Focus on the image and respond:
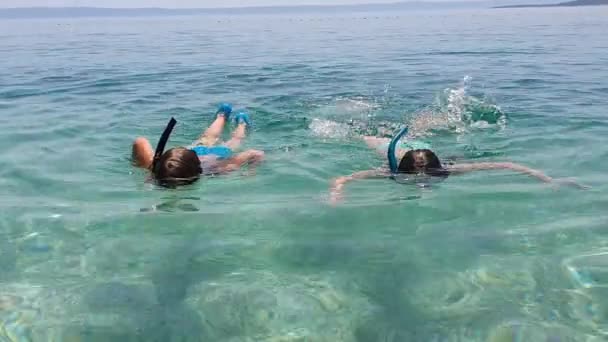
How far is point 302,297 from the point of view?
309 centimetres

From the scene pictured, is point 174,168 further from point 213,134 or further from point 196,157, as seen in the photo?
point 213,134

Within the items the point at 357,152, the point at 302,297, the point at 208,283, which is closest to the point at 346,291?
the point at 302,297

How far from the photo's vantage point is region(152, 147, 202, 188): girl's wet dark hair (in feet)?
15.6

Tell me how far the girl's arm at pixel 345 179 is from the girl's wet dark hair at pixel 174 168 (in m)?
1.23

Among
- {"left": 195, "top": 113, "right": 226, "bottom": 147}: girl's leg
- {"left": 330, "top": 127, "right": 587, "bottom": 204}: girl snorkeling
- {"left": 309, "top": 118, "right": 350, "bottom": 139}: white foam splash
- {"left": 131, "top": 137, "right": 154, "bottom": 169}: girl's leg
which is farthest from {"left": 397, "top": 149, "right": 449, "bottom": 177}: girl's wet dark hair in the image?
{"left": 195, "top": 113, "right": 226, "bottom": 147}: girl's leg

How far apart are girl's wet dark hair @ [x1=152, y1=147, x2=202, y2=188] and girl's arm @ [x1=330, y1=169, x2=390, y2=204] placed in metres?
1.23

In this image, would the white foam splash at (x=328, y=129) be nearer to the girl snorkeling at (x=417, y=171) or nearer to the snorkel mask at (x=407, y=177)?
the girl snorkeling at (x=417, y=171)

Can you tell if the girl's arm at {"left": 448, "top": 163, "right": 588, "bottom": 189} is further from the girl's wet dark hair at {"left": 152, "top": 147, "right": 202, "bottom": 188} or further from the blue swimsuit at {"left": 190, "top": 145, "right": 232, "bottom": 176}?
the girl's wet dark hair at {"left": 152, "top": 147, "right": 202, "bottom": 188}

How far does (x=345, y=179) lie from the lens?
4.94 m

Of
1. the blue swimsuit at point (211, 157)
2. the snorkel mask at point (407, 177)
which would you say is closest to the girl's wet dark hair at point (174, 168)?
the blue swimsuit at point (211, 157)

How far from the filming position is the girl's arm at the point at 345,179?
4.63 m

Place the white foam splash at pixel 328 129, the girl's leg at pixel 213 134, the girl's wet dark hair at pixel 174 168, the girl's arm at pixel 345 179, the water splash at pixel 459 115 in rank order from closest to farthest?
the girl's arm at pixel 345 179
the girl's wet dark hair at pixel 174 168
the girl's leg at pixel 213 134
the white foam splash at pixel 328 129
the water splash at pixel 459 115

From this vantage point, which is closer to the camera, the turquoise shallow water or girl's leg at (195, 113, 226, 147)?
the turquoise shallow water

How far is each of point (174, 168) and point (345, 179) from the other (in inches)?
57.0
